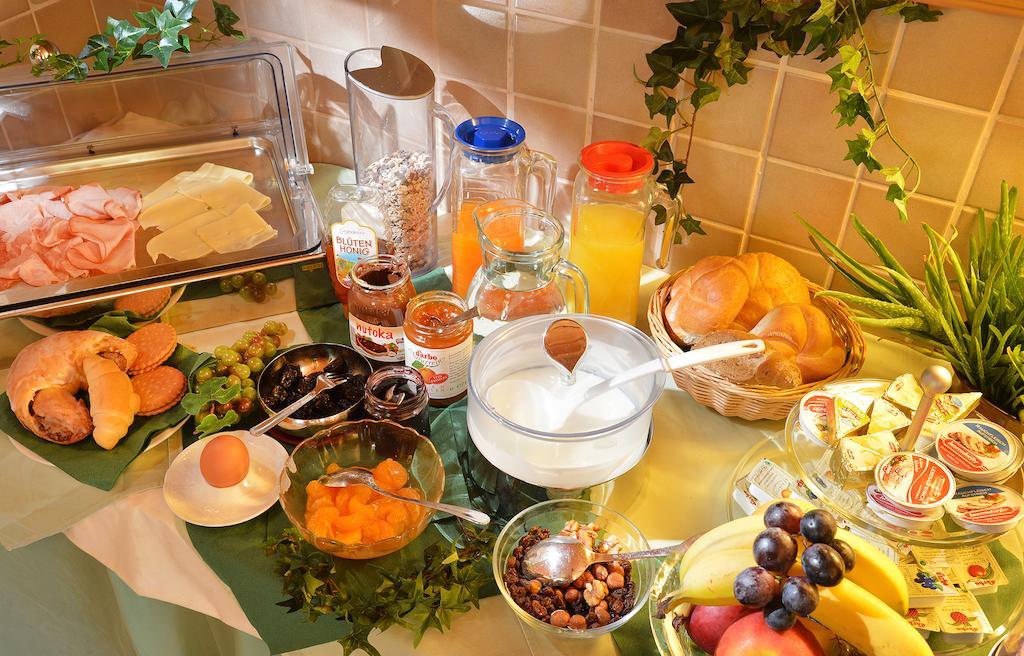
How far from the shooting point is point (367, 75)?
1.03 metres

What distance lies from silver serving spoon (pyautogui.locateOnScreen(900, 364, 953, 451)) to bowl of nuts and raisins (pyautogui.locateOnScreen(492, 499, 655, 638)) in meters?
0.25

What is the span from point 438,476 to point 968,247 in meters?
0.65

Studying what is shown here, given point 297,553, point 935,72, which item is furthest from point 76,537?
point 935,72

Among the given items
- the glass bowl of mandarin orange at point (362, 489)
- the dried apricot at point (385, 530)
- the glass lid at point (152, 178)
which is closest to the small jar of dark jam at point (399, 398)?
the glass bowl of mandarin orange at point (362, 489)

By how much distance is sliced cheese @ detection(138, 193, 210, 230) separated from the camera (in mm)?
1038

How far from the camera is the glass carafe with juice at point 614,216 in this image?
0.92m

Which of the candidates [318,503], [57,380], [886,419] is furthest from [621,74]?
[57,380]

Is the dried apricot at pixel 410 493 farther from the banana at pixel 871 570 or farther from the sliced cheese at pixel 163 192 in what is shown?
the sliced cheese at pixel 163 192

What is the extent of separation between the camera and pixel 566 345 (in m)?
0.82

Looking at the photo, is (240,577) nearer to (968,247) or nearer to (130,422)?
(130,422)

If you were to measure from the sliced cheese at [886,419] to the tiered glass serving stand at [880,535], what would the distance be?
0.04 meters

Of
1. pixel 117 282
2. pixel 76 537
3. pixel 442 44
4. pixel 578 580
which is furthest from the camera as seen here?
pixel 442 44

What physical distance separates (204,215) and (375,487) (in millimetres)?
488

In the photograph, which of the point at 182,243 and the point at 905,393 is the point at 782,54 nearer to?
the point at 905,393
